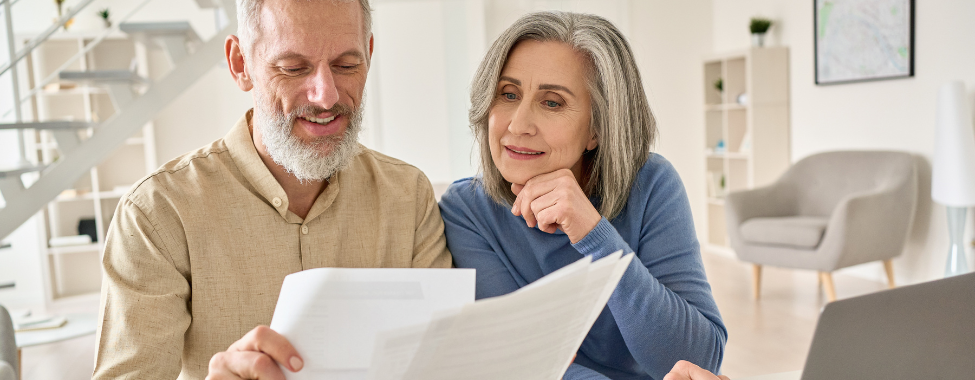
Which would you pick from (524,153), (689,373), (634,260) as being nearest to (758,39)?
(524,153)

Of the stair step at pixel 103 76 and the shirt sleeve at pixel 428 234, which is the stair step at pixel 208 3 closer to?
the stair step at pixel 103 76

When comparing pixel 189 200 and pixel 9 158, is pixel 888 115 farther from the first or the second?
pixel 9 158

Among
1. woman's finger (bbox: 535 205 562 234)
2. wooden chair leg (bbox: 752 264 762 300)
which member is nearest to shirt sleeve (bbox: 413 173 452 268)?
woman's finger (bbox: 535 205 562 234)

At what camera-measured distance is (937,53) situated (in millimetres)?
4109

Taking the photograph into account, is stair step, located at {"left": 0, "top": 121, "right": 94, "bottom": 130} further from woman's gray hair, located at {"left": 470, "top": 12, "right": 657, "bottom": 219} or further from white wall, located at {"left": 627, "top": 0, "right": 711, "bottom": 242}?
white wall, located at {"left": 627, "top": 0, "right": 711, "bottom": 242}

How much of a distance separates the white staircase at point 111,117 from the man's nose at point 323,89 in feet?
9.20

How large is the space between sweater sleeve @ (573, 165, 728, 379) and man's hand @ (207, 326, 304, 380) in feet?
1.82

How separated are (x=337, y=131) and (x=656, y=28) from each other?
5602 mm

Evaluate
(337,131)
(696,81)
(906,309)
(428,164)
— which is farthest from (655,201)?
(696,81)

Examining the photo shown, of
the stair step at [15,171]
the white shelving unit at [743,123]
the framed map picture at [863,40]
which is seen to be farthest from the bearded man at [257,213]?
the white shelving unit at [743,123]

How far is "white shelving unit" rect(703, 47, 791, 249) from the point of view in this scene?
5.41 meters

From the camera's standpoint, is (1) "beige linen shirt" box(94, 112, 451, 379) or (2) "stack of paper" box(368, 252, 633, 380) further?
(1) "beige linen shirt" box(94, 112, 451, 379)

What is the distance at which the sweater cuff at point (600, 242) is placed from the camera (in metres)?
1.16

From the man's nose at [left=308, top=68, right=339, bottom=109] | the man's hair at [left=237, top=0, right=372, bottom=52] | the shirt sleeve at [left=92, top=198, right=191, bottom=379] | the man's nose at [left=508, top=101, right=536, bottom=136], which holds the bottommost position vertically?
the shirt sleeve at [left=92, top=198, right=191, bottom=379]
